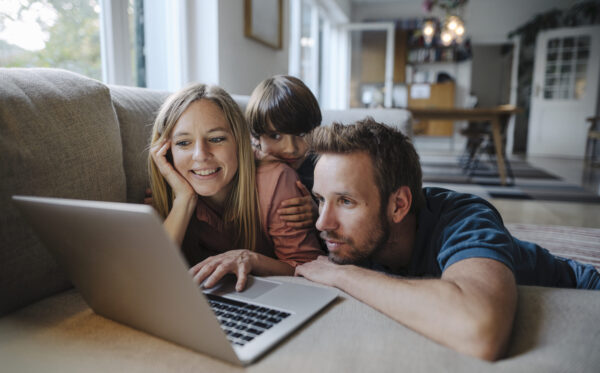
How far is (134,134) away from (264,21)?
2.45 m

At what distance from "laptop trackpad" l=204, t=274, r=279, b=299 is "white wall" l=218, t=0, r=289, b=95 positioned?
6.87ft

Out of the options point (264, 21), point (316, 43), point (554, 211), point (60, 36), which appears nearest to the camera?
point (60, 36)

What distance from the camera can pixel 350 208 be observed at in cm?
94

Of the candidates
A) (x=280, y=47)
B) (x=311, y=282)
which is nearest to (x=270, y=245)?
(x=311, y=282)

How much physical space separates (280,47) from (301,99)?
2569 mm

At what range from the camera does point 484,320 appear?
1.94ft

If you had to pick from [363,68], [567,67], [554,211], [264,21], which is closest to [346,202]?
[264,21]

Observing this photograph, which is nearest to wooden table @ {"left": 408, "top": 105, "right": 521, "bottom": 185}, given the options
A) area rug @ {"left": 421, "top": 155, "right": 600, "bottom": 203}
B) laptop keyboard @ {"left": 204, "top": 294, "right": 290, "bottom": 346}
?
area rug @ {"left": 421, "top": 155, "right": 600, "bottom": 203}

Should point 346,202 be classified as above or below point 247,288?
above

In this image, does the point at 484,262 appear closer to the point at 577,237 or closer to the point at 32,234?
the point at 32,234

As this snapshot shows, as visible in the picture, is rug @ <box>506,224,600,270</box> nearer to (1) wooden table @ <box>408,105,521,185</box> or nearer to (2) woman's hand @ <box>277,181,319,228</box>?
(2) woman's hand @ <box>277,181,319,228</box>

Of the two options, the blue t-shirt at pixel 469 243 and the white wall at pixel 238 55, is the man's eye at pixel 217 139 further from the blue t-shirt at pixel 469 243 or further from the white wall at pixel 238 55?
the white wall at pixel 238 55

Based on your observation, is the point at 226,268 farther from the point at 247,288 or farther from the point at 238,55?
the point at 238,55

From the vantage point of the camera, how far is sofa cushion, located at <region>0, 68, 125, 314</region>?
30.0 inches
